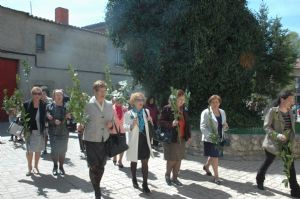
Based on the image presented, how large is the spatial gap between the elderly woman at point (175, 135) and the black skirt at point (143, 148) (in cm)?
57

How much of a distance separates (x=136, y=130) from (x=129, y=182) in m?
1.18

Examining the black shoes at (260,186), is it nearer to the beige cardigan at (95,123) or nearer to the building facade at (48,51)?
the beige cardigan at (95,123)

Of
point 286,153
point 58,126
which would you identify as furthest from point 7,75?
point 286,153

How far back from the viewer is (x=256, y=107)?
529 inches

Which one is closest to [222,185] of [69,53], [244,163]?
[244,163]

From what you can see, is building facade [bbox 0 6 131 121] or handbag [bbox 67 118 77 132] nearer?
handbag [bbox 67 118 77 132]

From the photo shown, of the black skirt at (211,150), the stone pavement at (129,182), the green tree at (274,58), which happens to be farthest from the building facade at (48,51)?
the black skirt at (211,150)

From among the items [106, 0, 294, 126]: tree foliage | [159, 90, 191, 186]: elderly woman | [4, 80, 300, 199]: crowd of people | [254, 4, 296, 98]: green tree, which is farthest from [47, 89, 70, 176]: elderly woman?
[254, 4, 296, 98]: green tree

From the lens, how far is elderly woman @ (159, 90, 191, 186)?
6.75m

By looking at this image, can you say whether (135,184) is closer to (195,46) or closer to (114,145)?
(114,145)

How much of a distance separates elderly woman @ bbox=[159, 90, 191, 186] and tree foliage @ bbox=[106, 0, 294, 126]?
14.4 feet

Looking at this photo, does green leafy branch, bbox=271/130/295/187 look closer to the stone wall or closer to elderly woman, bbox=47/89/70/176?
the stone wall

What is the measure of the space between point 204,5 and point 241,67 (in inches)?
87.9

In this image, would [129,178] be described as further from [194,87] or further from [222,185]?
[194,87]
